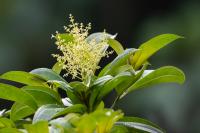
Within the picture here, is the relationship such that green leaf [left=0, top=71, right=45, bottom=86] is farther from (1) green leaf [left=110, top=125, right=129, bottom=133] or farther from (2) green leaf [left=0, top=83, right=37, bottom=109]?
(1) green leaf [left=110, top=125, right=129, bottom=133]

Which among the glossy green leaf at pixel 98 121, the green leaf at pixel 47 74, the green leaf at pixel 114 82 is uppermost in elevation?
the green leaf at pixel 47 74

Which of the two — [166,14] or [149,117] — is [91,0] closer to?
[166,14]

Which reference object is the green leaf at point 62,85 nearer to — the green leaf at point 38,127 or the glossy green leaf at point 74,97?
the glossy green leaf at point 74,97

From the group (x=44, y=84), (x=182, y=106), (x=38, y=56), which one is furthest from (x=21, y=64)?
(x=44, y=84)

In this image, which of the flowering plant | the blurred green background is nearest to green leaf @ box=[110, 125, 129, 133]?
the flowering plant

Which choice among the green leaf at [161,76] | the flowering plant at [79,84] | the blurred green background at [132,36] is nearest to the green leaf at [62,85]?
the flowering plant at [79,84]
